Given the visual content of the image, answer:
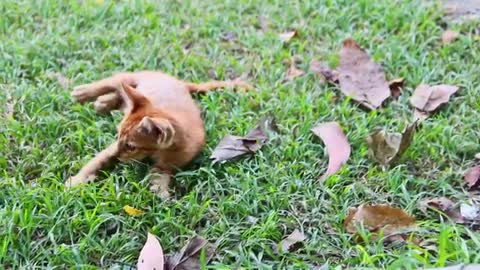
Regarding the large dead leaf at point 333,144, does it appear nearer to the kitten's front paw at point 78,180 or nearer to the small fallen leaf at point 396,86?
the small fallen leaf at point 396,86

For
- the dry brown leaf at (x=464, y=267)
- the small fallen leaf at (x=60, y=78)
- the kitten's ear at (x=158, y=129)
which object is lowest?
the small fallen leaf at (x=60, y=78)

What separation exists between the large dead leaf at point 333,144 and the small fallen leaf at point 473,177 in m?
0.46

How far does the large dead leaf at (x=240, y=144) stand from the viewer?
10.8 ft

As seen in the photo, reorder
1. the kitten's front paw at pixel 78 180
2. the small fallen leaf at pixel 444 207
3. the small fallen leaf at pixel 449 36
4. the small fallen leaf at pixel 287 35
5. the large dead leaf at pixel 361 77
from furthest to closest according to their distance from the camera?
1. the small fallen leaf at pixel 287 35
2. the small fallen leaf at pixel 449 36
3. the large dead leaf at pixel 361 77
4. the kitten's front paw at pixel 78 180
5. the small fallen leaf at pixel 444 207

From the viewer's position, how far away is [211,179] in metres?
3.17

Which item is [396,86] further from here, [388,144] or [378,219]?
[378,219]

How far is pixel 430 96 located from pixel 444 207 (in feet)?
2.70

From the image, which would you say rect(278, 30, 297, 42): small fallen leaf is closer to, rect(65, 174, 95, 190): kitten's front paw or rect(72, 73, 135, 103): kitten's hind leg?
rect(72, 73, 135, 103): kitten's hind leg

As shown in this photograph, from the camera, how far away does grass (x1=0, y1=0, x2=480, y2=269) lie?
9.24 ft

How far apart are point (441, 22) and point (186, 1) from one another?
4.60ft

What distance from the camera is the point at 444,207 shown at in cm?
298

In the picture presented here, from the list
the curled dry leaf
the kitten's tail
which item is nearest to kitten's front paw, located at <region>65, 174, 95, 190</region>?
the kitten's tail

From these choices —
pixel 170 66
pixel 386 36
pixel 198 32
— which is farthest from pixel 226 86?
pixel 386 36

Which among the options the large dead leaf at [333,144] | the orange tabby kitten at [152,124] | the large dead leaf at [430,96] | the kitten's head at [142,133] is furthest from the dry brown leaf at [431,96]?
the kitten's head at [142,133]
